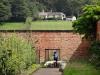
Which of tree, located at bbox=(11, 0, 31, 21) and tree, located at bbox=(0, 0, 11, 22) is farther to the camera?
tree, located at bbox=(11, 0, 31, 21)

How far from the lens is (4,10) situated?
72.1 metres

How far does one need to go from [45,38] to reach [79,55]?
3.44 metres

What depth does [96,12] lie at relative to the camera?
34.4 m

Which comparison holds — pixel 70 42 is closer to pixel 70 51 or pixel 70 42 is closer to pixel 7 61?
pixel 70 51

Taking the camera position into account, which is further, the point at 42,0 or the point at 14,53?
the point at 42,0

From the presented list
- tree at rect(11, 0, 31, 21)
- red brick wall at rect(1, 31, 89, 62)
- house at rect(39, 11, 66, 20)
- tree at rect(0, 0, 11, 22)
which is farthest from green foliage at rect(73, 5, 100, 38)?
house at rect(39, 11, 66, 20)

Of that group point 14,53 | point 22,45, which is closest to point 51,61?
point 22,45

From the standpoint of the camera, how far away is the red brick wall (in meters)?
41.2

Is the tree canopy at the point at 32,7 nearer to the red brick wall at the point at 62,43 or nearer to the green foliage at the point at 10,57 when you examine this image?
the red brick wall at the point at 62,43

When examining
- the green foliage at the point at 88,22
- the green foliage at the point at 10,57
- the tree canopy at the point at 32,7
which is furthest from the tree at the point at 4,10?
the green foliage at the point at 10,57

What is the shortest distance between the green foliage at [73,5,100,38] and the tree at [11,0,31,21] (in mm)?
41342

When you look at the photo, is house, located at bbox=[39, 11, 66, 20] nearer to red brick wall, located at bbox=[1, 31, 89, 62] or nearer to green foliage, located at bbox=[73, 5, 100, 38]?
red brick wall, located at bbox=[1, 31, 89, 62]

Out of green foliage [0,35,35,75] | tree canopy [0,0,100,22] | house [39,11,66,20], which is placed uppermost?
green foliage [0,35,35,75]

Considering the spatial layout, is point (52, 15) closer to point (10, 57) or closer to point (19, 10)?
point (19, 10)
